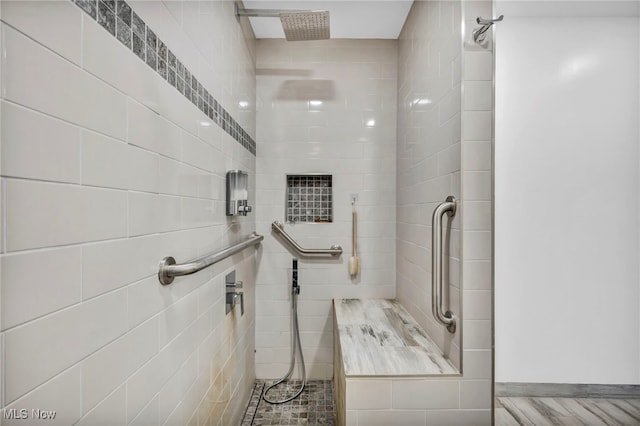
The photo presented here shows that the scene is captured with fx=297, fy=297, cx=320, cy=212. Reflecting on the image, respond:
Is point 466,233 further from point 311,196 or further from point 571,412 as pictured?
point 311,196

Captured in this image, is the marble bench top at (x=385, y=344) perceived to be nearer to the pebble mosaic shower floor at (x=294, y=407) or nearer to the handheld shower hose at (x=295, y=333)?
the handheld shower hose at (x=295, y=333)

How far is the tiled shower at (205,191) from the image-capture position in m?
0.47

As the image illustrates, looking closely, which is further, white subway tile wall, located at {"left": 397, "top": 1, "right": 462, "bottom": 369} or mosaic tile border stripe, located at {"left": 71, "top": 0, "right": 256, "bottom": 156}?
white subway tile wall, located at {"left": 397, "top": 1, "right": 462, "bottom": 369}

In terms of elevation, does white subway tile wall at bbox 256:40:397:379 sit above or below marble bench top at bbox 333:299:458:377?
above

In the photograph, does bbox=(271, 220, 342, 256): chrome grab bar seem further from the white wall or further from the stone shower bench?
the white wall

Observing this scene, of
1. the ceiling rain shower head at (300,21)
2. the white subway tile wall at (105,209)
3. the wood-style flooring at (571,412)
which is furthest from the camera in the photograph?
the ceiling rain shower head at (300,21)

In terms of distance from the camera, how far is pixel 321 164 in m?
2.28

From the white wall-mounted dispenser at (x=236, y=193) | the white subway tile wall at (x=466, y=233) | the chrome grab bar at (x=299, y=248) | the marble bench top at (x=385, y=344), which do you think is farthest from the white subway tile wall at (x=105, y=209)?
the chrome grab bar at (x=299, y=248)

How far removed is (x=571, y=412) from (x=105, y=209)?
6.70 ft

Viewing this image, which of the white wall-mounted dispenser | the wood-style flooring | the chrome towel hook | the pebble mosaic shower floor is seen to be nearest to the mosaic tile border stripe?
the white wall-mounted dispenser

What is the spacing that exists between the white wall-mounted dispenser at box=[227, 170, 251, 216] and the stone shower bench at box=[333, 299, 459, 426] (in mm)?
869

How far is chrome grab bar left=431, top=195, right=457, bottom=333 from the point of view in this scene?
1287 mm

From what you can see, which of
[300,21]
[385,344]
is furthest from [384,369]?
[300,21]

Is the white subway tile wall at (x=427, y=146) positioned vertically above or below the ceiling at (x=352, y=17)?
below
